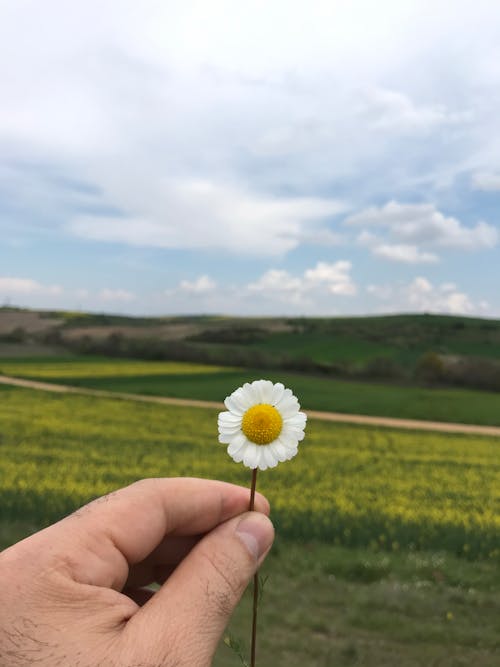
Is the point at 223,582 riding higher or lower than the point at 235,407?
lower

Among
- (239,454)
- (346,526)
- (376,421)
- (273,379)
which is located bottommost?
(376,421)

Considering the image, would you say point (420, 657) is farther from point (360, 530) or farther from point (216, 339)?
point (216, 339)

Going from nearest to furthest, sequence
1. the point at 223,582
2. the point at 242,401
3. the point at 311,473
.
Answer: the point at 242,401 < the point at 223,582 < the point at 311,473

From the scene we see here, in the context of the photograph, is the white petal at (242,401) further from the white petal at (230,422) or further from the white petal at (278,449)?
the white petal at (278,449)

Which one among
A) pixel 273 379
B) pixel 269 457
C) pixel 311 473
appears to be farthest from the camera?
pixel 273 379

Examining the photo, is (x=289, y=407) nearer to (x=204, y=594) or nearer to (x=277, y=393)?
(x=277, y=393)

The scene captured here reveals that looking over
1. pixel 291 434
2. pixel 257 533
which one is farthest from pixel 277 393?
pixel 257 533
